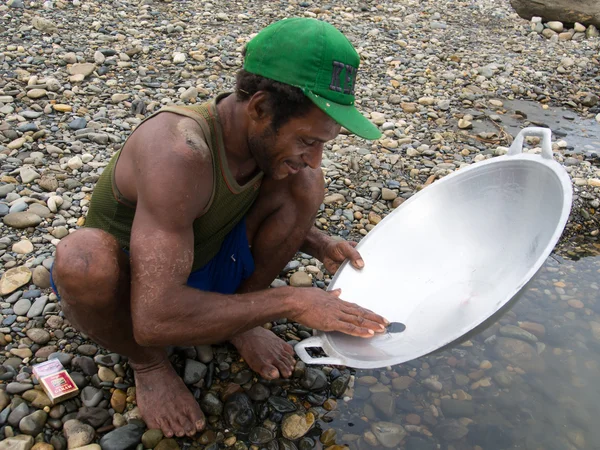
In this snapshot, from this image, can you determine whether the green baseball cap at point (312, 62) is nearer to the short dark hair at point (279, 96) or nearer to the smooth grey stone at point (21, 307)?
the short dark hair at point (279, 96)

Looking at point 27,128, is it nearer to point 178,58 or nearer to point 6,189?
point 6,189

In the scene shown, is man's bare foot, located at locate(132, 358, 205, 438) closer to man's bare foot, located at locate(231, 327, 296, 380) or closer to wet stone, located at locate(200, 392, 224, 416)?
wet stone, located at locate(200, 392, 224, 416)

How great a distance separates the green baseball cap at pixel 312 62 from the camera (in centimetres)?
157

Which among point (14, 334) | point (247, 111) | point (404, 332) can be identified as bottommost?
point (14, 334)

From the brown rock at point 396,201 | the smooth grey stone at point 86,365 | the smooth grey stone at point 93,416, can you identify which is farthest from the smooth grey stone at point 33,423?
the brown rock at point 396,201

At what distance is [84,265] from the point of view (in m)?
1.58

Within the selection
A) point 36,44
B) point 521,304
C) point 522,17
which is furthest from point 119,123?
point 522,17

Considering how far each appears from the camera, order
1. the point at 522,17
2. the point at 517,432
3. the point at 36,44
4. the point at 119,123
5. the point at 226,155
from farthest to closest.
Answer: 1. the point at 522,17
2. the point at 36,44
3. the point at 119,123
4. the point at 517,432
5. the point at 226,155

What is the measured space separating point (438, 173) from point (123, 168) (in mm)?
2334

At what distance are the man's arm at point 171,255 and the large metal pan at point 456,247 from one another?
361 mm

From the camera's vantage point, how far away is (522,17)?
7.14m

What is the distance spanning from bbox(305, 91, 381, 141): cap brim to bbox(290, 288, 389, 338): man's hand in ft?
1.74

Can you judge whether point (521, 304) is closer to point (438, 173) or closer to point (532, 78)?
point (438, 173)

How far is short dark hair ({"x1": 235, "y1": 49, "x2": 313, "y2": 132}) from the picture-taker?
63.7 inches
